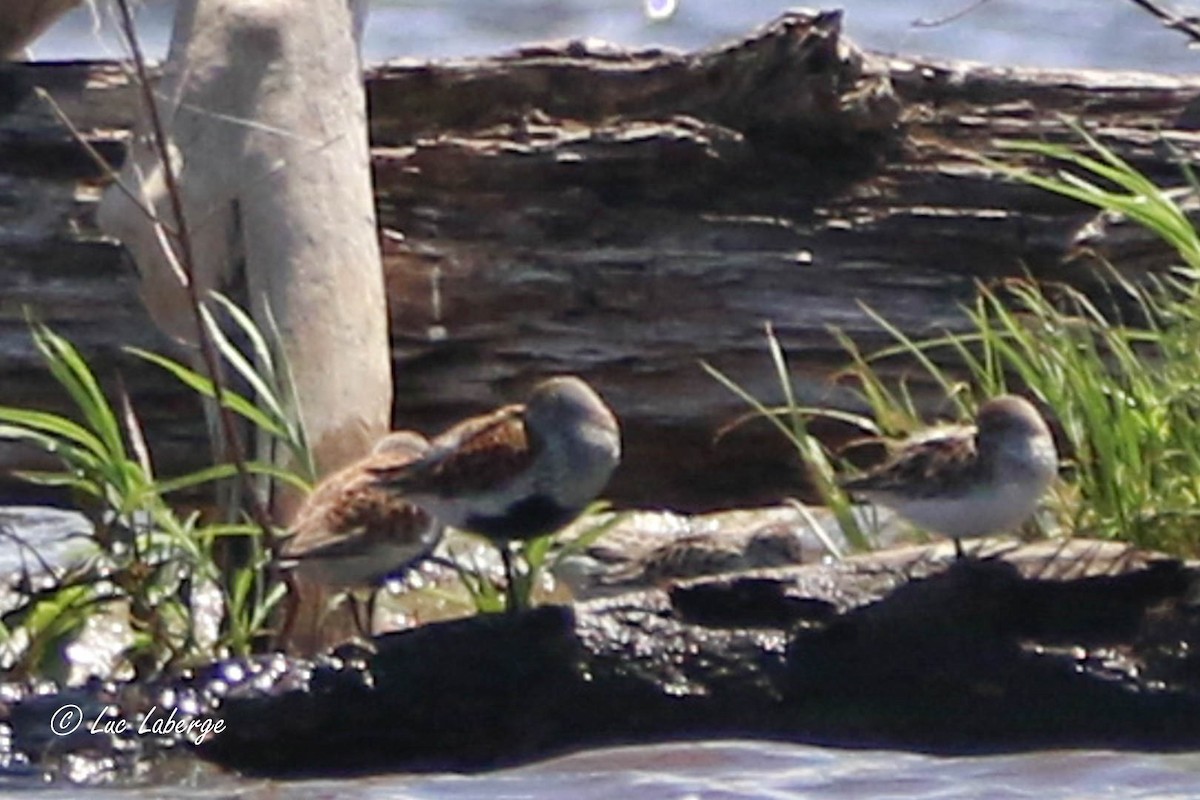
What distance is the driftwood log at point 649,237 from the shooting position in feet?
23.6

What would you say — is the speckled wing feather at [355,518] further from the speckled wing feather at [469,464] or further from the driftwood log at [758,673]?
the driftwood log at [758,673]

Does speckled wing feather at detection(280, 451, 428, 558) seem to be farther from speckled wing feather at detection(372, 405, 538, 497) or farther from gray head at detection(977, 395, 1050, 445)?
gray head at detection(977, 395, 1050, 445)

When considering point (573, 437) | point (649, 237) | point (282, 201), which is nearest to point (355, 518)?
point (573, 437)

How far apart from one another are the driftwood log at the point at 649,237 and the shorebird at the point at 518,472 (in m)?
1.11

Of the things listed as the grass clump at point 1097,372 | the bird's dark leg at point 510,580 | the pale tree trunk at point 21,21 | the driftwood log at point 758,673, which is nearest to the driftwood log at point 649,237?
the grass clump at point 1097,372

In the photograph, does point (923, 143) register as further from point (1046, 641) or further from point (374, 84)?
point (1046, 641)

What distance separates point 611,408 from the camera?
7.22 m

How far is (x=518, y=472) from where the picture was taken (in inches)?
237

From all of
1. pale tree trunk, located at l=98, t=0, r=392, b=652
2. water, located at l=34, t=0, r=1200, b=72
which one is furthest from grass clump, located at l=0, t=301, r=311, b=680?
water, located at l=34, t=0, r=1200, b=72

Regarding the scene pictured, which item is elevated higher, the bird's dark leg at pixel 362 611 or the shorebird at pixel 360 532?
the shorebird at pixel 360 532

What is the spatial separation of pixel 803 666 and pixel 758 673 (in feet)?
0.29

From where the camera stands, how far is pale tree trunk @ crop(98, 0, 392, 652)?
6.89 metres

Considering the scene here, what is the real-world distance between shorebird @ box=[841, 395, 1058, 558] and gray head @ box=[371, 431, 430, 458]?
944 millimetres

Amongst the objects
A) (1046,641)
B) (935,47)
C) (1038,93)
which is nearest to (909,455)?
(1046,641)
